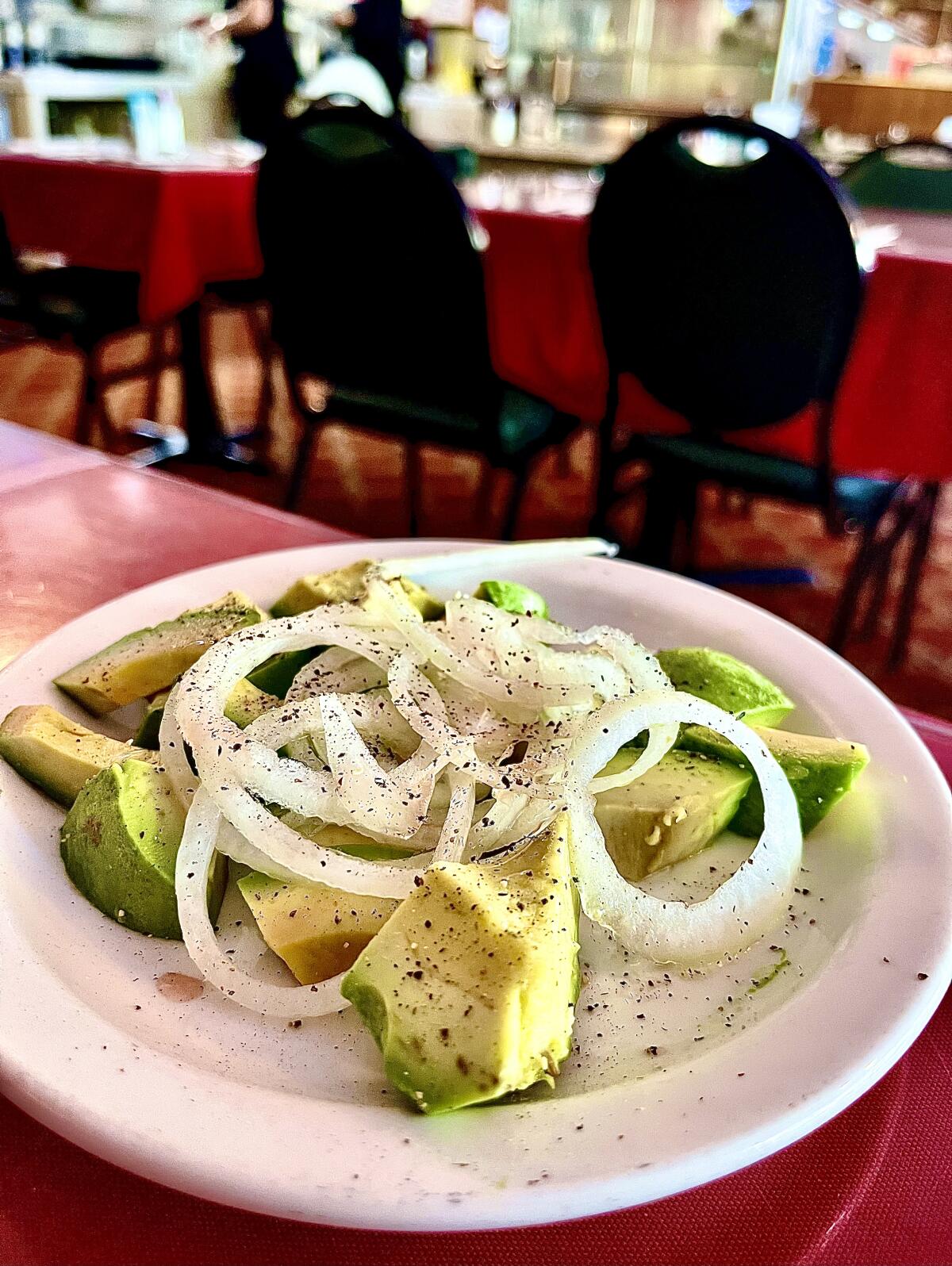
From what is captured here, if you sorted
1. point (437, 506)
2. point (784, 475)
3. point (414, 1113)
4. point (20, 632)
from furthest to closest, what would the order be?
point (437, 506), point (784, 475), point (20, 632), point (414, 1113)

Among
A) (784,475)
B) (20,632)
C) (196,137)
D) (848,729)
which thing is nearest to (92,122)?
(196,137)

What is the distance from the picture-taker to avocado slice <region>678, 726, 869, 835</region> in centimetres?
52

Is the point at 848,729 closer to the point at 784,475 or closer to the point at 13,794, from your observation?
the point at 13,794

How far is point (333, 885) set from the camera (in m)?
0.44

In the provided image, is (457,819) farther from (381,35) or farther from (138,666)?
(381,35)

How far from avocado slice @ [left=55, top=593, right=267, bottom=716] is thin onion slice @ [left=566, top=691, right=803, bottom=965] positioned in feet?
0.81

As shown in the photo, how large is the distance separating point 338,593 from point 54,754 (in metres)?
0.22

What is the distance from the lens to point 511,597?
26.5 inches

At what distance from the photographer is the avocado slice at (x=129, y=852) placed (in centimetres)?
44

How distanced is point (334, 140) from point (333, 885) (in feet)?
5.86

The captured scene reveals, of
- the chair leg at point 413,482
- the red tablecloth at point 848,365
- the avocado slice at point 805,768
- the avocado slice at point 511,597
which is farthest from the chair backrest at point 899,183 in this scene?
the avocado slice at point 805,768

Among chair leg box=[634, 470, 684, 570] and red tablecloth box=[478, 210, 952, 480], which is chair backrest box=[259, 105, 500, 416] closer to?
red tablecloth box=[478, 210, 952, 480]

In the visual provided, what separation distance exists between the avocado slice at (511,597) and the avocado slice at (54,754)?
26cm

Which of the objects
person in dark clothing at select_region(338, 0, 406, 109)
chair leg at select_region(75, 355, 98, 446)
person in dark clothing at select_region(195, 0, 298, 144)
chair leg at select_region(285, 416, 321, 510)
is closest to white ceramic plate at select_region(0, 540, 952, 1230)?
chair leg at select_region(285, 416, 321, 510)
